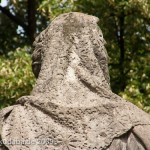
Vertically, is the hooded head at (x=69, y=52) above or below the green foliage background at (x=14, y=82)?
above

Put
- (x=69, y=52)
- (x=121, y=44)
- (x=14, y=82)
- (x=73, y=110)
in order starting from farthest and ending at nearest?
(x=121, y=44)
(x=14, y=82)
(x=69, y=52)
(x=73, y=110)

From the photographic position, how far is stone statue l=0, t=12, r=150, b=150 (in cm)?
382

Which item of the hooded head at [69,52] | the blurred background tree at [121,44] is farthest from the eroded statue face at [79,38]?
the blurred background tree at [121,44]

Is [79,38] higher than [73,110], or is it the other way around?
[79,38]

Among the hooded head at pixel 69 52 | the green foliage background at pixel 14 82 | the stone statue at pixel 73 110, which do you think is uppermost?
the hooded head at pixel 69 52

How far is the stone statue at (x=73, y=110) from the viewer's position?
382cm

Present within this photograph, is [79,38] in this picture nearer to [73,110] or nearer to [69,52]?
[69,52]

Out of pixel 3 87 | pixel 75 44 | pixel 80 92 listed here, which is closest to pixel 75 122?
pixel 80 92

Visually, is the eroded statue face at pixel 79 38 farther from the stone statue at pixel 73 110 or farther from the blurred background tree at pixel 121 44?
the blurred background tree at pixel 121 44

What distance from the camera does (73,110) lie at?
3859 millimetres

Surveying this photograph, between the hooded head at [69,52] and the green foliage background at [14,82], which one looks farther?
the green foliage background at [14,82]

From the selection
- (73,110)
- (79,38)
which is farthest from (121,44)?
(73,110)

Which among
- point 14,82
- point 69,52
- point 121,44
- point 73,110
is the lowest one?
point 14,82

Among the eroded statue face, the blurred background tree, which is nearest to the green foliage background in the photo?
the blurred background tree
